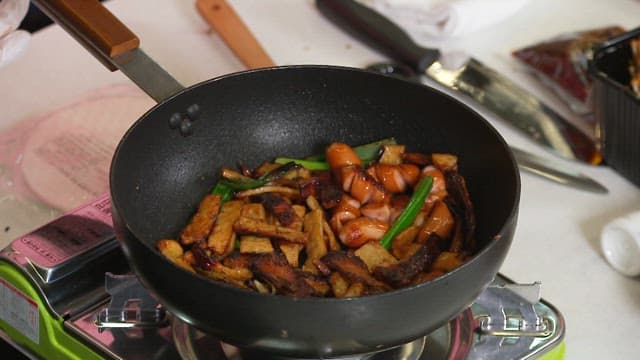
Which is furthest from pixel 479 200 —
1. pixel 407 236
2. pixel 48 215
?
pixel 48 215

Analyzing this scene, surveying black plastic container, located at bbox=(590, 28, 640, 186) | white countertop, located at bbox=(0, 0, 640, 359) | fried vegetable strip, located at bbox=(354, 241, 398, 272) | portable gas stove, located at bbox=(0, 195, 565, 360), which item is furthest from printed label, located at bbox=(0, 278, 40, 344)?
black plastic container, located at bbox=(590, 28, 640, 186)

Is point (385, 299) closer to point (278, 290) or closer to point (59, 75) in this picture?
point (278, 290)

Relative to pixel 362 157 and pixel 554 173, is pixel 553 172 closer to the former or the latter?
pixel 554 173

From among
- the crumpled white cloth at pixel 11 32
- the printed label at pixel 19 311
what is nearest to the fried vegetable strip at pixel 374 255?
the printed label at pixel 19 311

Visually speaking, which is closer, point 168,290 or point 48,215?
point 168,290

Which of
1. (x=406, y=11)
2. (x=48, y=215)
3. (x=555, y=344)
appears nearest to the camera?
(x=555, y=344)

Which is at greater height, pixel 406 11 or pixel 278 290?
pixel 278 290
